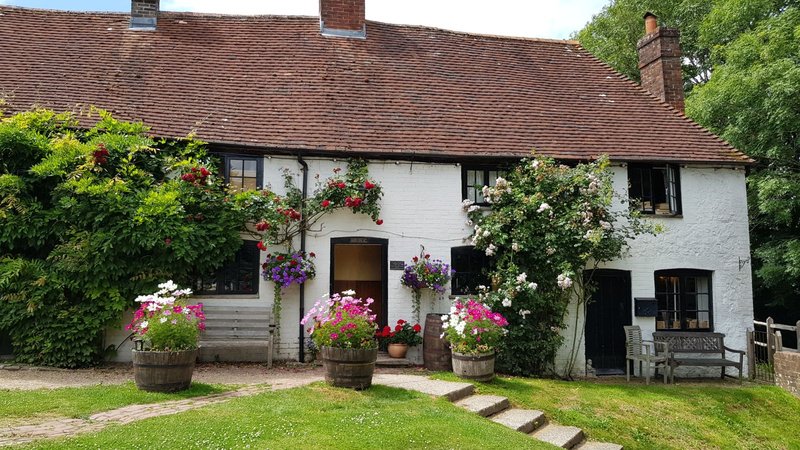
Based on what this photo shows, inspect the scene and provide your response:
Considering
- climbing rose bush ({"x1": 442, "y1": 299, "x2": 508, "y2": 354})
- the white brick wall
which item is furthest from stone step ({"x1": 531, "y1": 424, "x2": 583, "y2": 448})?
the white brick wall

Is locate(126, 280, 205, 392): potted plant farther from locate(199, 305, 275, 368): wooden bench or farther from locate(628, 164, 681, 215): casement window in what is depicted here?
locate(628, 164, 681, 215): casement window

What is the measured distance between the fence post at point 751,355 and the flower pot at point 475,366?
6674mm

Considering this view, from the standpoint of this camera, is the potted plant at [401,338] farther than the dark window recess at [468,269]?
No

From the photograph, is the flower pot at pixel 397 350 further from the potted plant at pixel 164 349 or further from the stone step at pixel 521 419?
the potted plant at pixel 164 349

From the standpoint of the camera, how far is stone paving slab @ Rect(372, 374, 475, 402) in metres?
8.31

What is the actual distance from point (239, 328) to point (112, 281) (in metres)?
2.35

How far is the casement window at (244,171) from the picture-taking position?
1170 centimetres

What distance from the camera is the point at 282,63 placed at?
14.3 meters

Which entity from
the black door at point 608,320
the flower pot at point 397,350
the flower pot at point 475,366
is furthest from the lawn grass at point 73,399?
the black door at point 608,320

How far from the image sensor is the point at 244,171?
1180 cm

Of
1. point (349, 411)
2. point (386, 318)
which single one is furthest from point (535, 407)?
point (386, 318)

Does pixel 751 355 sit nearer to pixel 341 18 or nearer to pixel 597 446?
pixel 597 446

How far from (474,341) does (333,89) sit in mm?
7210

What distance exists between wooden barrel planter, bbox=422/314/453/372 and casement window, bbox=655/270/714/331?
5226mm
